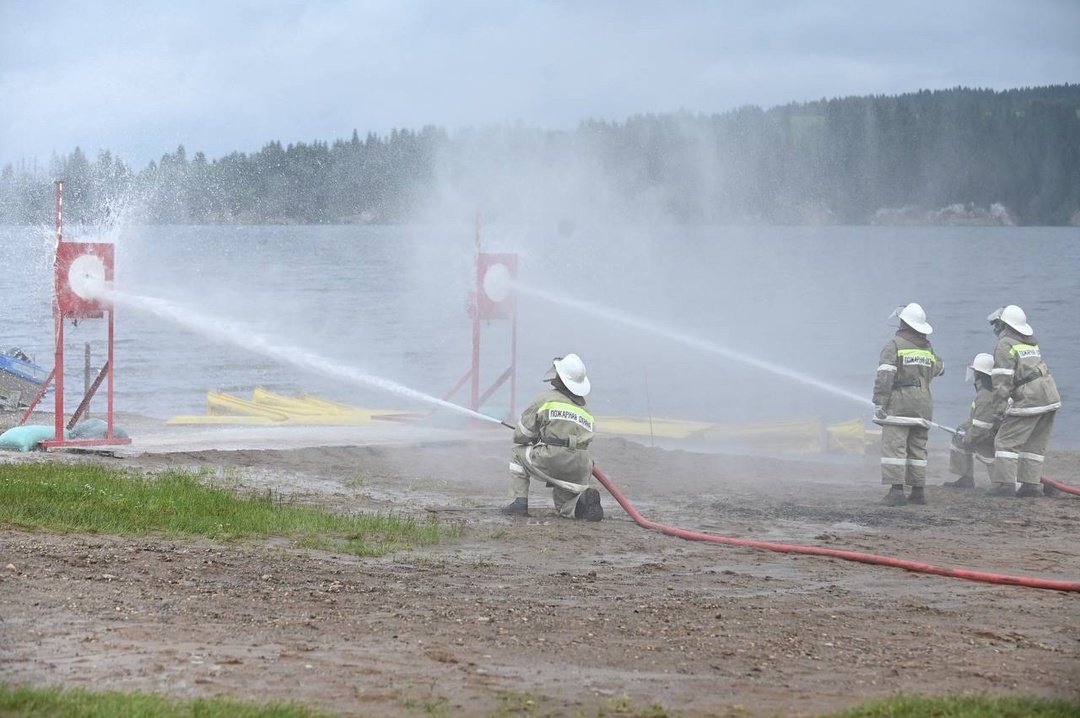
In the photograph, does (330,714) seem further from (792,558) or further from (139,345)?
(139,345)

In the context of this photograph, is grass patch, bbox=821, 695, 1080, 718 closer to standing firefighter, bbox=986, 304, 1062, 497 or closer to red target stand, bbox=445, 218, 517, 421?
standing firefighter, bbox=986, 304, 1062, 497

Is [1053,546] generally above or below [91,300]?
below

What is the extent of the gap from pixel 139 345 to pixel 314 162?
48442mm

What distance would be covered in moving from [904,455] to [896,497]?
0.45 metres

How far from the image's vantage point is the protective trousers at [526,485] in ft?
38.5

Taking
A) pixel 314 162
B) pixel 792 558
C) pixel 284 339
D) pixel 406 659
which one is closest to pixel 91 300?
pixel 792 558

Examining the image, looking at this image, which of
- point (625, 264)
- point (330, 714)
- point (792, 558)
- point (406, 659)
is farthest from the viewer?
point (625, 264)

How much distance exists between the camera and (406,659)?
254 inches

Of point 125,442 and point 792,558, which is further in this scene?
point 125,442

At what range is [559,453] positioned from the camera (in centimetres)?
1162

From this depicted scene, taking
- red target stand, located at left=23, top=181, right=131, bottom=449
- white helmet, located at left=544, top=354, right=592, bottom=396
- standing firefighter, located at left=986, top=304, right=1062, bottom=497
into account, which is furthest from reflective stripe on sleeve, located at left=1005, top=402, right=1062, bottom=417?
red target stand, located at left=23, top=181, right=131, bottom=449

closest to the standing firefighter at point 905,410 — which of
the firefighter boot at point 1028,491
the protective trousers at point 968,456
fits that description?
the firefighter boot at point 1028,491

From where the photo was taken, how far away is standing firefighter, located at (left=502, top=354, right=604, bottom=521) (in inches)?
459

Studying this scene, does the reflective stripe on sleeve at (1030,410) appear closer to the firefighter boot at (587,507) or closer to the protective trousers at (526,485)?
the firefighter boot at (587,507)
